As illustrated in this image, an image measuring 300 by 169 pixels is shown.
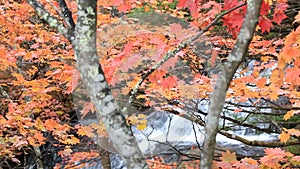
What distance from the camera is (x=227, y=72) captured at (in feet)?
4.29

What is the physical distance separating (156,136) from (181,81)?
544cm

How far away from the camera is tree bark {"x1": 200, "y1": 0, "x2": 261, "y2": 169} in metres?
1.28

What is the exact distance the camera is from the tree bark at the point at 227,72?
128 centimetres

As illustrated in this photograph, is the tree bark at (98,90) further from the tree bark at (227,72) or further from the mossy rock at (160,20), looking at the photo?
the mossy rock at (160,20)

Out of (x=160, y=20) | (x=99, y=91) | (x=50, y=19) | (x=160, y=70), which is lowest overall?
(x=99, y=91)

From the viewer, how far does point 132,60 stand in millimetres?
3141

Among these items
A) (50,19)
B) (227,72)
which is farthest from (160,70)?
(227,72)

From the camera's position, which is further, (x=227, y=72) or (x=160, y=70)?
(x=160, y=70)

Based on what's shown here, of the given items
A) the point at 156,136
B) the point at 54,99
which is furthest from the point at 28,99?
the point at 156,136

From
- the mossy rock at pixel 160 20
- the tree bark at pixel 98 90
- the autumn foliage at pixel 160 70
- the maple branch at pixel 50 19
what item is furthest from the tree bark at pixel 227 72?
the mossy rock at pixel 160 20

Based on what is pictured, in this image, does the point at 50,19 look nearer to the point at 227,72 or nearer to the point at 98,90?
the point at 98,90

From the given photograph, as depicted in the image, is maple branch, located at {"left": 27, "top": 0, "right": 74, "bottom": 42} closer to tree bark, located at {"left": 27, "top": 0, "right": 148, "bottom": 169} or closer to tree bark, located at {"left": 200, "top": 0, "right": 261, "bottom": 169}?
tree bark, located at {"left": 27, "top": 0, "right": 148, "bottom": 169}

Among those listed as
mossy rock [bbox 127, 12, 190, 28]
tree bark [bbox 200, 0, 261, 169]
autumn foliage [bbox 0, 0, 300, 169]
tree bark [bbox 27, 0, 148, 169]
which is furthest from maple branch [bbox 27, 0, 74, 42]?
mossy rock [bbox 127, 12, 190, 28]

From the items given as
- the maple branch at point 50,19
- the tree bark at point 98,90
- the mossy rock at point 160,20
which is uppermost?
the mossy rock at point 160,20
